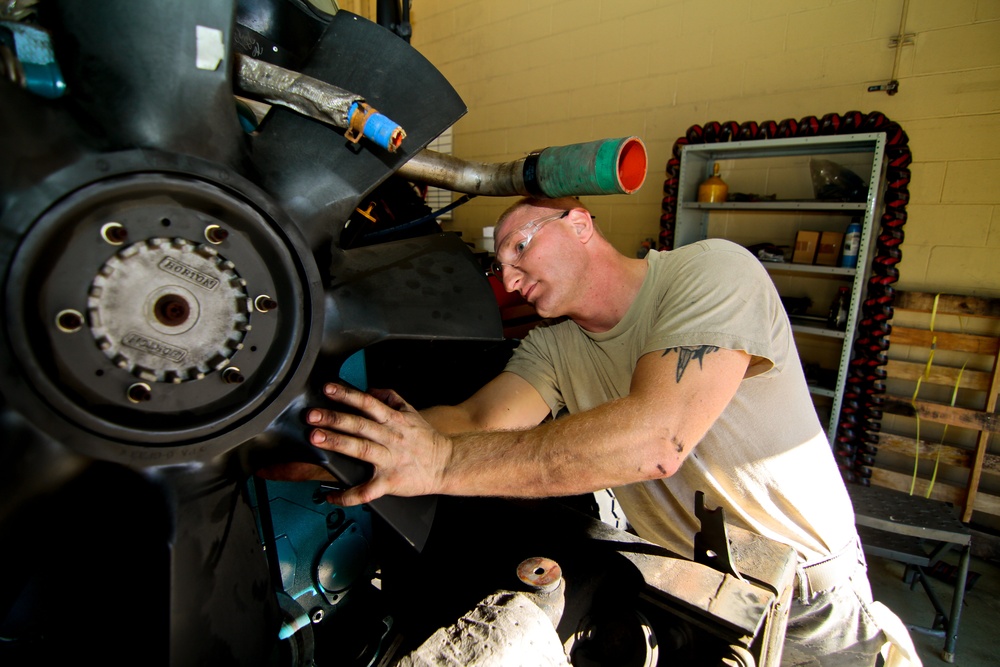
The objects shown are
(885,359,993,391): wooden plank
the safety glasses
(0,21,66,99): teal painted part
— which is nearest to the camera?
(0,21,66,99): teal painted part

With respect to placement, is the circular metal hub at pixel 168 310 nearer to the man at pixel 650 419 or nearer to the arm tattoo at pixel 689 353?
the man at pixel 650 419

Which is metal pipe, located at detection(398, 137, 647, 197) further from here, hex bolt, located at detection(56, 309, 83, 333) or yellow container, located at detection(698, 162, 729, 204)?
yellow container, located at detection(698, 162, 729, 204)

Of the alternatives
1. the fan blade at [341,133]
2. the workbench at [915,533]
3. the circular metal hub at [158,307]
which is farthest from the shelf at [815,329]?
the circular metal hub at [158,307]

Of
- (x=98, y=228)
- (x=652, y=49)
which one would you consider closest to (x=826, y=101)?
(x=652, y=49)

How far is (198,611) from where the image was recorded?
1.84 feet

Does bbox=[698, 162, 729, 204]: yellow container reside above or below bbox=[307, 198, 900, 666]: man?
above

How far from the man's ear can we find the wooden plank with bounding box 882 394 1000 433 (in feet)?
7.15

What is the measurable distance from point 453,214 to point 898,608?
3.61 metres

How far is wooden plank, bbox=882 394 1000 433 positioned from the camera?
2.34 meters

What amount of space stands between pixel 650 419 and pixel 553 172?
1.28 feet

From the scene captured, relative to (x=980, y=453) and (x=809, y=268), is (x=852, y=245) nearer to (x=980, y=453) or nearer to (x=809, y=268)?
(x=809, y=268)

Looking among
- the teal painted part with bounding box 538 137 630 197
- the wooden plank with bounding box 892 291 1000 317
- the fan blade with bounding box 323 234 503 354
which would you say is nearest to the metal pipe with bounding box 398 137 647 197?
the teal painted part with bounding box 538 137 630 197

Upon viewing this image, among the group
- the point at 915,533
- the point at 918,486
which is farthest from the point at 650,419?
the point at 918,486

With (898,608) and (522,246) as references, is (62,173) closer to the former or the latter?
(522,246)
